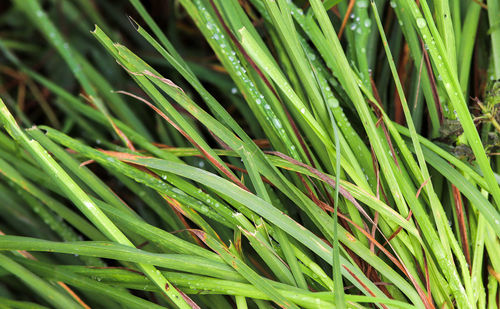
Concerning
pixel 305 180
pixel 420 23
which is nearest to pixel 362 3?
pixel 420 23

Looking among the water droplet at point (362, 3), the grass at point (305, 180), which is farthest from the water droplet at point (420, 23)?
the water droplet at point (362, 3)

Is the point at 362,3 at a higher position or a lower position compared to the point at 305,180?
higher

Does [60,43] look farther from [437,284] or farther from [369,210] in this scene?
[437,284]

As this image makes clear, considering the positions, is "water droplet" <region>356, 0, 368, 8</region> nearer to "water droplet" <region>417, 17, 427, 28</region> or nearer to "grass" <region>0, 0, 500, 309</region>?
"grass" <region>0, 0, 500, 309</region>

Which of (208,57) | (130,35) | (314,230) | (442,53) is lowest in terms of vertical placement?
(314,230)

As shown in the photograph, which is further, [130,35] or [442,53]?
[130,35]

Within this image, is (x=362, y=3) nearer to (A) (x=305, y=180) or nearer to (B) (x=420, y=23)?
(B) (x=420, y=23)

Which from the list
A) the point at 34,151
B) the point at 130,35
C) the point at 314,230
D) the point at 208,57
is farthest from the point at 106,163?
the point at 130,35

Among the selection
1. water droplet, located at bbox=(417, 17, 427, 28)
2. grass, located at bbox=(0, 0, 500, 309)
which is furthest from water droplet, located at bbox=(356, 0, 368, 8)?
water droplet, located at bbox=(417, 17, 427, 28)

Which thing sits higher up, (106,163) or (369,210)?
(106,163)
